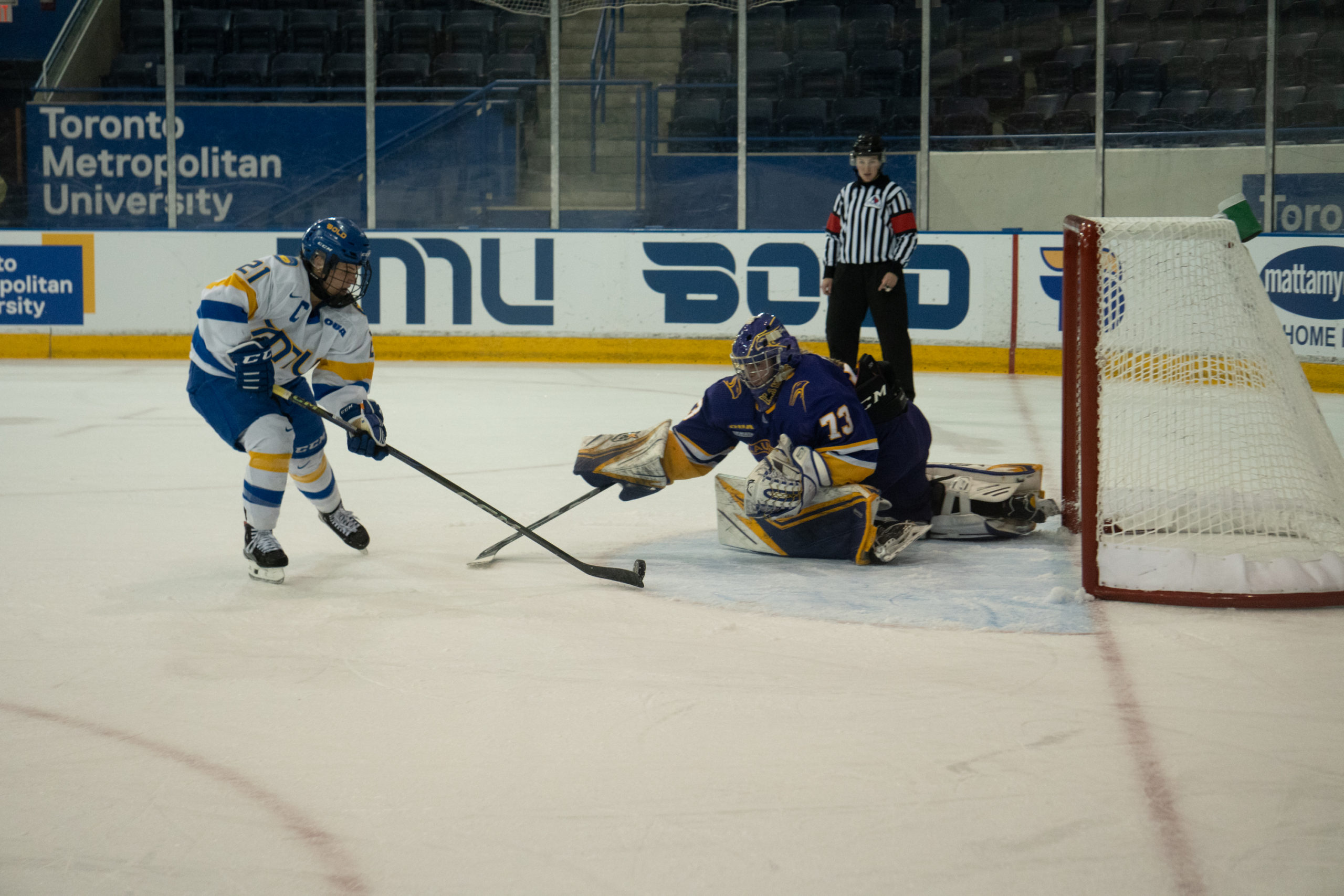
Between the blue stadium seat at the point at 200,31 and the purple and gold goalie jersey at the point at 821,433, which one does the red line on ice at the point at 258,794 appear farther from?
the blue stadium seat at the point at 200,31

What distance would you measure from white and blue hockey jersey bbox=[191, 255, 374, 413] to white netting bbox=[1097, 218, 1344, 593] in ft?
6.23

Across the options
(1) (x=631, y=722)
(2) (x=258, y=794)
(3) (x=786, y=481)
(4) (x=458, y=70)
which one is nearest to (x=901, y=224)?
(3) (x=786, y=481)

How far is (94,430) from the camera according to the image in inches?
226

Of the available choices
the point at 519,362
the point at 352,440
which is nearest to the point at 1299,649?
the point at 352,440

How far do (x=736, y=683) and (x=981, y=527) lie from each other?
1520mm

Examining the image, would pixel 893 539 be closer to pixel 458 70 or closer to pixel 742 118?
pixel 742 118

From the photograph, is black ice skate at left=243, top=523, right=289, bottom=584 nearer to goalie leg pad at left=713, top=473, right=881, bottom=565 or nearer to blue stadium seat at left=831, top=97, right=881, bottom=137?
goalie leg pad at left=713, top=473, right=881, bottom=565

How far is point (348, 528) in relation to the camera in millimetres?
3578

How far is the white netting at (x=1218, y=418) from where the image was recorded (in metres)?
3.04

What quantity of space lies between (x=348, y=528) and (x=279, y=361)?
493 mm

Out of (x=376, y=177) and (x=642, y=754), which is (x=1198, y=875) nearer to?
(x=642, y=754)

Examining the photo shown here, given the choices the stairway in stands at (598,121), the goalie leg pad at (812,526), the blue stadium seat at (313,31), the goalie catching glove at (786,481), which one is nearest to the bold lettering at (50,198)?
the blue stadium seat at (313,31)

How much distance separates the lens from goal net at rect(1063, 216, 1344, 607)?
302 centimetres

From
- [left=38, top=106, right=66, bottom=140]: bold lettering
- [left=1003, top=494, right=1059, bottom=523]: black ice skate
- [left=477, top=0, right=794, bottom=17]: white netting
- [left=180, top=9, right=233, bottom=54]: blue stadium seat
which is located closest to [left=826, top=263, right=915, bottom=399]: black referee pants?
[left=1003, top=494, right=1059, bottom=523]: black ice skate
